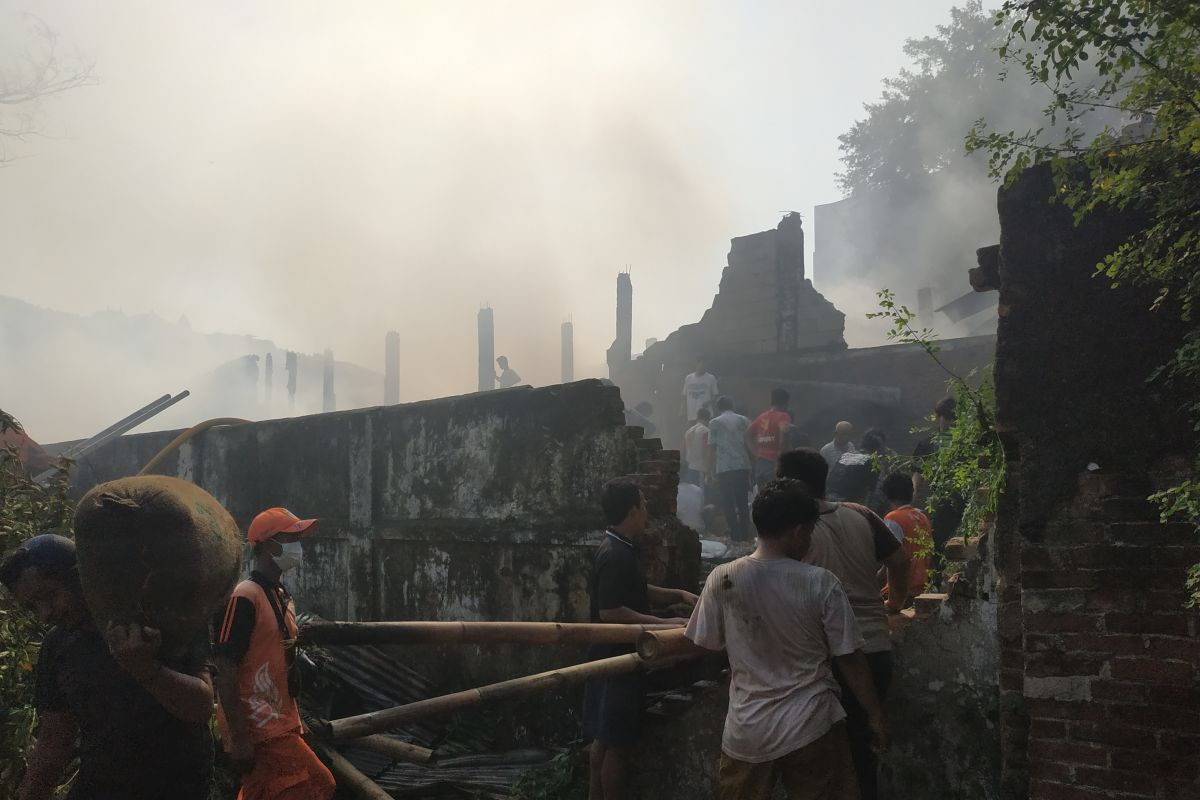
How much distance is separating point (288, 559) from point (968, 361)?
51.4 feet

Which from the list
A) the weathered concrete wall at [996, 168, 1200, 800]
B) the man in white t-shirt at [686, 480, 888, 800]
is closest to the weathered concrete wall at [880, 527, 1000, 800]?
the weathered concrete wall at [996, 168, 1200, 800]

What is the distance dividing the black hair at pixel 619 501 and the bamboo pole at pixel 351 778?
5.97 feet

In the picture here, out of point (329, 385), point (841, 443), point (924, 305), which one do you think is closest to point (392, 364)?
point (329, 385)

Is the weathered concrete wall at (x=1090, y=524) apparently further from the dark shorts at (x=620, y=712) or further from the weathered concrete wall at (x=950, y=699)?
the dark shorts at (x=620, y=712)

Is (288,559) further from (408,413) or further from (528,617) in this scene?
(408,413)

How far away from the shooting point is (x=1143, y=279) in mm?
3023

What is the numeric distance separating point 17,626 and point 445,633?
2587mm

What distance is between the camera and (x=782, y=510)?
336 cm

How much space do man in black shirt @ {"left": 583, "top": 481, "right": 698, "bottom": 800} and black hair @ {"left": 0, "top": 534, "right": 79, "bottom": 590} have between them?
8.29 ft

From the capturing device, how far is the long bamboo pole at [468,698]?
346 cm

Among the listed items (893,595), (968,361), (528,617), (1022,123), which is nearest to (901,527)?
(893,595)

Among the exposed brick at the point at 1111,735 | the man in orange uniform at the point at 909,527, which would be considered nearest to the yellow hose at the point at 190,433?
the man in orange uniform at the point at 909,527

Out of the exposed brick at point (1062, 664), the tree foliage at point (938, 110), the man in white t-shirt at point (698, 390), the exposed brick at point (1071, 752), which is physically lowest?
the exposed brick at point (1071, 752)

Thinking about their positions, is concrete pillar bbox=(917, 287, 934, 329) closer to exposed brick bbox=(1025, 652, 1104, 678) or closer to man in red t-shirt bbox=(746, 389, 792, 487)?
man in red t-shirt bbox=(746, 389, 792, 487)
